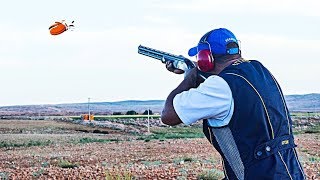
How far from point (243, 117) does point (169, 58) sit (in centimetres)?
129

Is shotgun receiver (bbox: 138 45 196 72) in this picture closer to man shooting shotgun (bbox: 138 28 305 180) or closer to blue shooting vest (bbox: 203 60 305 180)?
man shooting shotgun (bbox: 138 28 305 180)

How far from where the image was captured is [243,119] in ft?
13.3

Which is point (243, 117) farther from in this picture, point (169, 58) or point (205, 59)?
point (169, 58)

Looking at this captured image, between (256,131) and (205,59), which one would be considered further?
(205,59)

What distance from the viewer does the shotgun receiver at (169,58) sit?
4.91 metres

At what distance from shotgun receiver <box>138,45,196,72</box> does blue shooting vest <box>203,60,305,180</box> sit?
2.40 feet

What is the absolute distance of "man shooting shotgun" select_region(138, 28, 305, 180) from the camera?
4.04m

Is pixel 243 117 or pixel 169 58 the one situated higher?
pixel 169 58

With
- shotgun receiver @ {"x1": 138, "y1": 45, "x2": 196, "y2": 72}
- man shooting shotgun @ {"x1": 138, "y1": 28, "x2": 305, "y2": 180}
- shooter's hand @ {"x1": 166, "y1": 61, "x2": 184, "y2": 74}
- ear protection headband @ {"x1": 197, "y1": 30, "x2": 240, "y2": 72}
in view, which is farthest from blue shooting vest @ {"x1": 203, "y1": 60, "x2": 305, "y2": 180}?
shooter's hand @ {"x1": 166, "y1": 61, "x2": 184, "y2": 74}

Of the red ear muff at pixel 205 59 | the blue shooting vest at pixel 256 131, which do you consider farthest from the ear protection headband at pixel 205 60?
the blue shooting vest at pixel 256 131

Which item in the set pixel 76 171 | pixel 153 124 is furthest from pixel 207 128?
pixel 153 124

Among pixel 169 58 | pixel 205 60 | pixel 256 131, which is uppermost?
pixel 169 58

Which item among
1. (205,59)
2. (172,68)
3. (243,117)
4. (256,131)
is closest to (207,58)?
(205,59)

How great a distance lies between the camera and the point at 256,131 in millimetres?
4047
